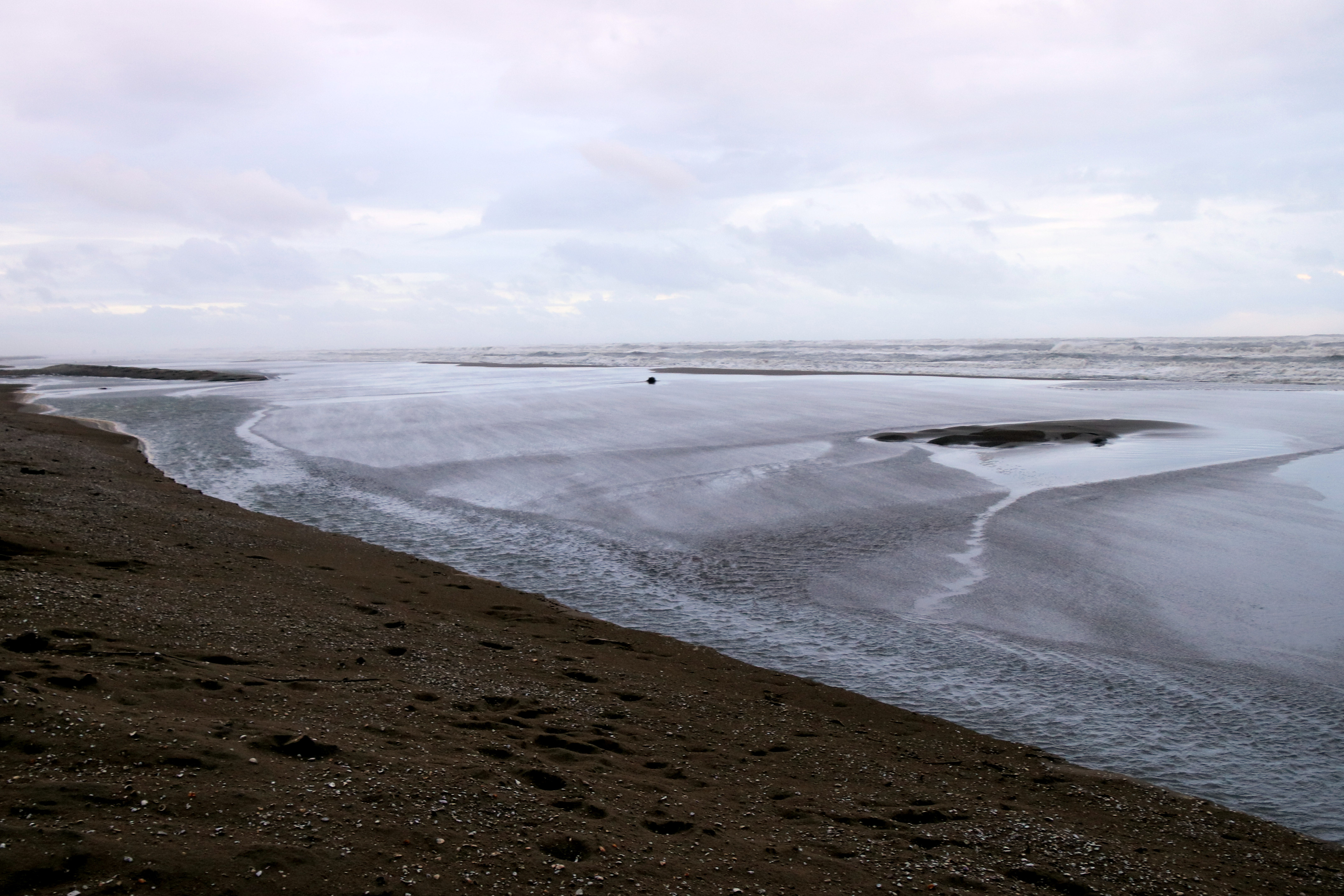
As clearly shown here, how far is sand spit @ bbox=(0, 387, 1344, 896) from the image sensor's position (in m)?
3.56

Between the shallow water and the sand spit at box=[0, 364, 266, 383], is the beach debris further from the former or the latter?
the sand spit at box=[0, 364, 266, 383]

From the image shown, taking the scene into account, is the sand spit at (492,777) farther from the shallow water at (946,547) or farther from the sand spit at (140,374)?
the sand spit at (140,374)

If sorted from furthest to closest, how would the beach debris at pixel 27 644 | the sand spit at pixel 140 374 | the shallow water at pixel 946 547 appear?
the sand spit at pixel 140 374 → the shallow water at pixel 946 547 → the beach debris at pixel 27 644

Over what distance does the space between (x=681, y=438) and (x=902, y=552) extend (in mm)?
11027

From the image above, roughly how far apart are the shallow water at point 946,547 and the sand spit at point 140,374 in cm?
3238

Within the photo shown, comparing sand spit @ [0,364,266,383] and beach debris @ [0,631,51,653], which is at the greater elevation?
sand spit @ [0,364,266,383]

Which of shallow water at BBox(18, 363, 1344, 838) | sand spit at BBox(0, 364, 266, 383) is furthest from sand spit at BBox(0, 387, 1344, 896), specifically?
sand spit at BBox(0, 364, 266, 383)

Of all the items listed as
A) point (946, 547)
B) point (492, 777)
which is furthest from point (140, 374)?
point (492, 777)

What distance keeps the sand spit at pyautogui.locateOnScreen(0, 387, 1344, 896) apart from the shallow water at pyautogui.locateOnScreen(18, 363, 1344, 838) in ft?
1.91

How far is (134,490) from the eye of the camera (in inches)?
512

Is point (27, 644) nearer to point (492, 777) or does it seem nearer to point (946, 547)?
point (492, 777)

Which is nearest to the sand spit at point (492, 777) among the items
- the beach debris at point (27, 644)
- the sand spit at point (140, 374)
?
the beach debris at point (27, 644)

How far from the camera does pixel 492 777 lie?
4469 mm

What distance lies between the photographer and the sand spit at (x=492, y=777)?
3561mm
